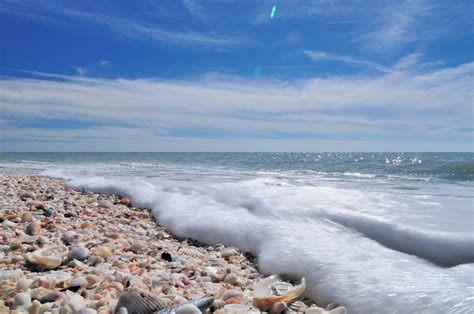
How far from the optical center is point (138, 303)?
6.33 feet

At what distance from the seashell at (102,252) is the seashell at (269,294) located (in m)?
1.19

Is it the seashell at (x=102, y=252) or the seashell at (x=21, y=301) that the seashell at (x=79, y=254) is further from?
the seashell at (x=21, y=301)

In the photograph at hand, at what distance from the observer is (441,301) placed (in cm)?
242

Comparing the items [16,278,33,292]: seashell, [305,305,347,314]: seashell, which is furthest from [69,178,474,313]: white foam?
[16,278,33,292]: seashell

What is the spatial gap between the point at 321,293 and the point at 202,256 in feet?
4.16

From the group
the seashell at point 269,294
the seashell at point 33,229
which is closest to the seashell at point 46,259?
the seashell at point 33,229

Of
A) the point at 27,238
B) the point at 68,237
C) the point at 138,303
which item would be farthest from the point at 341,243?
the point at 27,238

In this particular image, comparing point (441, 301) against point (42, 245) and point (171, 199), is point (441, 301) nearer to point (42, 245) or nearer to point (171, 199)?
point (42, 245)

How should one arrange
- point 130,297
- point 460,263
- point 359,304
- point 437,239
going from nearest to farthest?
point 130,297 < point 359,304 < point 460,263 < point 437,239

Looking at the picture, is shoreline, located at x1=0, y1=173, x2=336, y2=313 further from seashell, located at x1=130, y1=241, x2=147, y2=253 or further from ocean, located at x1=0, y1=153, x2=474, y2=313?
ocean, located at x1=0, y1=153, x2=474, y2=313

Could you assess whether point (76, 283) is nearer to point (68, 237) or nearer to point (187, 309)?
point (187, 309)

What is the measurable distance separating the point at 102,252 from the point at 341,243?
2179 millimetres

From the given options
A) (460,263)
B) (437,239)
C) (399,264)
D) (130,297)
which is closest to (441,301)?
(399,264)

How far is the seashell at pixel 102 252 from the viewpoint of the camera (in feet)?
9.63
